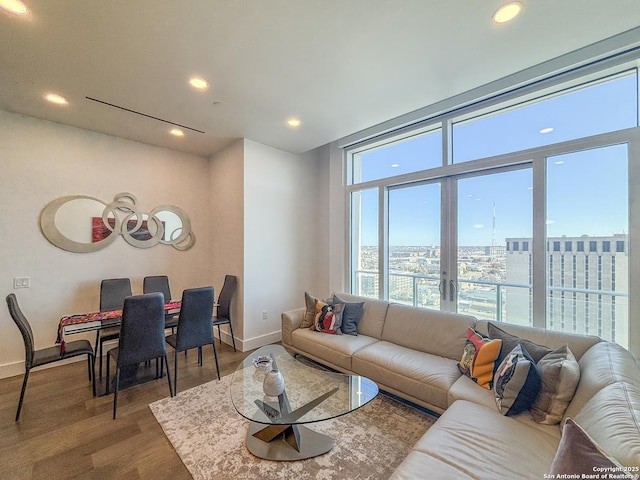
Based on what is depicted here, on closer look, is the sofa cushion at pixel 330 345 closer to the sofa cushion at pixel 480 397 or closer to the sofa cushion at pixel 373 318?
the sofa cushion at pixel 373 318

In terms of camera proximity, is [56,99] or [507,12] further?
[56,99]

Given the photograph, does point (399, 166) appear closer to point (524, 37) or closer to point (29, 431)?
Answer: point (524, 37)

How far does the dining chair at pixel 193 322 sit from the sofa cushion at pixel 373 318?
175 cm

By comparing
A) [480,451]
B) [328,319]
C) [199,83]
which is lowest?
[480,451]

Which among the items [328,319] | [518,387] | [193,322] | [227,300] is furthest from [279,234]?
[518,387]

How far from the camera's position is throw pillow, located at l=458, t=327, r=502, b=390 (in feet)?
6.67

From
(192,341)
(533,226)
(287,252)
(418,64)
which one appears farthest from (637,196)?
(192,341)

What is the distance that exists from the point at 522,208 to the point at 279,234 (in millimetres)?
3118

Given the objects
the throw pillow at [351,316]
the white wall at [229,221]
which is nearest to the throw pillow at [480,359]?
the throw pillow at [351,316]

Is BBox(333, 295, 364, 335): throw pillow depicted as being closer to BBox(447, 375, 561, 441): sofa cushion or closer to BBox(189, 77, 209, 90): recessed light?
BBox(447, 375, 561, 441): sofa cushion

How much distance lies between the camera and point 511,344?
208 cm

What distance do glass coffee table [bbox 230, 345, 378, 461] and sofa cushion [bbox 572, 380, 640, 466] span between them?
1.18 meters

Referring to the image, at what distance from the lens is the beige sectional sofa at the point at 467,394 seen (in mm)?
1218

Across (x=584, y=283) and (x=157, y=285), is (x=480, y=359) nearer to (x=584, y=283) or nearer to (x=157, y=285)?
(x=584, y=283)
